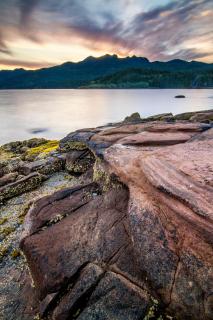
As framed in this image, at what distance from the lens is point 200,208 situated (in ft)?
22.9

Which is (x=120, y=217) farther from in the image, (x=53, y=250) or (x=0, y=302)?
(x=0, y=302)

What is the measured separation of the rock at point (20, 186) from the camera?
15913mm

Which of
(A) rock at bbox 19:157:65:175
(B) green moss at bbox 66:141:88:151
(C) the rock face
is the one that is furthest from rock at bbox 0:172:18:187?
(C) the rock face

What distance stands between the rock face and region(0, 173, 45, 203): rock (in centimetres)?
619

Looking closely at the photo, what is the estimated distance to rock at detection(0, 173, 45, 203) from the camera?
1591cm

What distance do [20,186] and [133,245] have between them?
11.3 meters

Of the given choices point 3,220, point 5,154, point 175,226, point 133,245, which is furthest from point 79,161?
point 5,154

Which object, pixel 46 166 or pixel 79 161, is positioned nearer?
pixel 79 161

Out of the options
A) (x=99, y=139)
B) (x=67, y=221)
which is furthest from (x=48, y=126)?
(x=67, y=221)

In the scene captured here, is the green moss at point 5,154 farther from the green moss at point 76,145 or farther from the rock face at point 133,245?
the rock face at point 133,245

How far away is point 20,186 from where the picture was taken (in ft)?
54.6

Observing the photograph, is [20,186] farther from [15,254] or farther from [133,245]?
[133,245]

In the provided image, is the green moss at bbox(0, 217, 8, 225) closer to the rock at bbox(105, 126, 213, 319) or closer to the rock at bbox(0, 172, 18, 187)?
the rock at bbox(0, 172, 18, 187)

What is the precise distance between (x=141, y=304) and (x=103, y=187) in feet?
18.2
